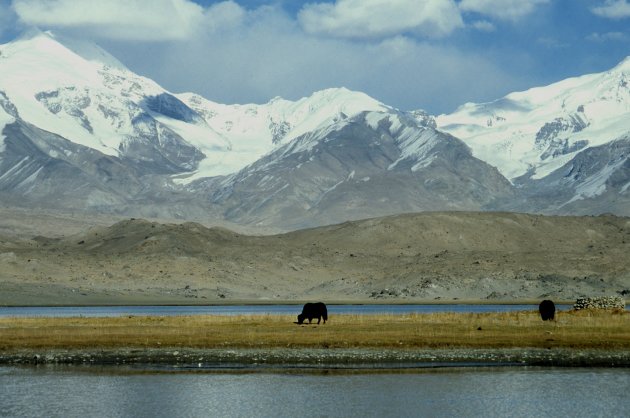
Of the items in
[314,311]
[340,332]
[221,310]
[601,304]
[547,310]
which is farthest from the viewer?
[221,310]

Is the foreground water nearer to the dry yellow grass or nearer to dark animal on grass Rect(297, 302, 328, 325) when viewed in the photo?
the dry yellow grass

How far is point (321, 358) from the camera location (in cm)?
6141

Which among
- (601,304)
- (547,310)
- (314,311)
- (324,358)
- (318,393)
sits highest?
(601,304)

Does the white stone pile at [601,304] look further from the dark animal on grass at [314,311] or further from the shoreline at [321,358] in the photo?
the shoreline at [321,358]

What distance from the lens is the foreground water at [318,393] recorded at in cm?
4750

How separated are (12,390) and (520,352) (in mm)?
25983

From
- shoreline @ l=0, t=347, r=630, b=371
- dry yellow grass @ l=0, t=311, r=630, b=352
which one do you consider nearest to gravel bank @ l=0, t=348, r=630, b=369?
shoreline @ l=0, t=347, r=630, b=371

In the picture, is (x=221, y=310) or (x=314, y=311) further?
(x=221, y=310)

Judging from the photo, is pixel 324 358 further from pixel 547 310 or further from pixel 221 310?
pixel 221 310

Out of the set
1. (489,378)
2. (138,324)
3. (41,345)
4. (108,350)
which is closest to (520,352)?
(489,378)

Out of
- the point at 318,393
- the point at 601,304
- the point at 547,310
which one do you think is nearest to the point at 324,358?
the point at 318,393

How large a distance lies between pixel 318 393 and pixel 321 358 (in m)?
9.88

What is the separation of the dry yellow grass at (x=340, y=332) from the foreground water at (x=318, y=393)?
24.0 ft

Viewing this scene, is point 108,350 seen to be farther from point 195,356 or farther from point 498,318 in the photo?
point 498,318
